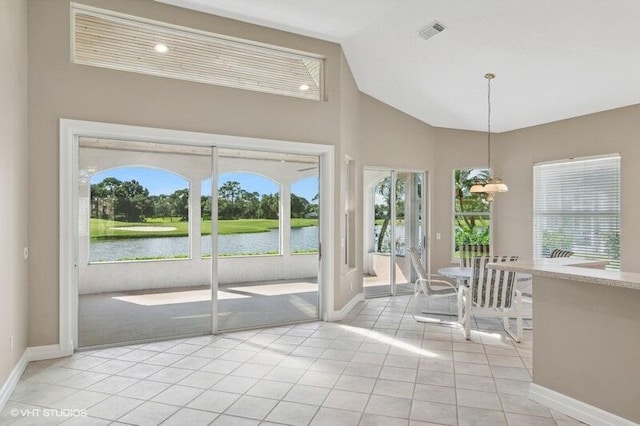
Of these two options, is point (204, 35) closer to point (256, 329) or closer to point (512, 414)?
point (256, 329)

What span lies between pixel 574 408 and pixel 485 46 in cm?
392

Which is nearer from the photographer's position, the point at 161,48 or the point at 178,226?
the point at 161,48

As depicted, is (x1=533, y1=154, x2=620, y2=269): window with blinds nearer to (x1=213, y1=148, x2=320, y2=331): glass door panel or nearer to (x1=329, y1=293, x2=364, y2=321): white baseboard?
(x1=329, y1=293, x2=364, y2=321): white baseboard

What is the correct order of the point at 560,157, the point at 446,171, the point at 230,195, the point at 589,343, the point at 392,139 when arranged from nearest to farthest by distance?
the point at 589,343 < the point at 230,195 < the point at 560,157 < the point at 392,139 < the point at 446,171

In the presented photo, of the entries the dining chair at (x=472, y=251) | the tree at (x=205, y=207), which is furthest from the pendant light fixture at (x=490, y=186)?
the tree at (x=205, y=207)

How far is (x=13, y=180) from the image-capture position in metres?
3.37

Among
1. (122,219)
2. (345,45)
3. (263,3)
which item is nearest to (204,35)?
(263,3)

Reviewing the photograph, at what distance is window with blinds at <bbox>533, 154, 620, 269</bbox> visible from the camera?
19.3 ft

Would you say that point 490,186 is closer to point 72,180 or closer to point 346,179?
point 346,179

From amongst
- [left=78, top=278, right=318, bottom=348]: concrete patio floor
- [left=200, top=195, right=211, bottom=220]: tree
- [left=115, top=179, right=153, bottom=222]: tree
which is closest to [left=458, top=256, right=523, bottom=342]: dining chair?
[left=78, top=278, right=318, bottom=348]: concrete patio floor

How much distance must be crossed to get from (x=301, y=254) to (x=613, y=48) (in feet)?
14.1

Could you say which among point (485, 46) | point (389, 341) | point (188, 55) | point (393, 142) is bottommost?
point (389, 341)

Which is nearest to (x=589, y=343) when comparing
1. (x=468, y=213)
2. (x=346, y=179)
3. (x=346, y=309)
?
(x=346, y=309)

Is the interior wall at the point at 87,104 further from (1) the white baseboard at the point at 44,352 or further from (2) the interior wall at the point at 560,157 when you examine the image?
(2) the interior wall at the point at 560,157
